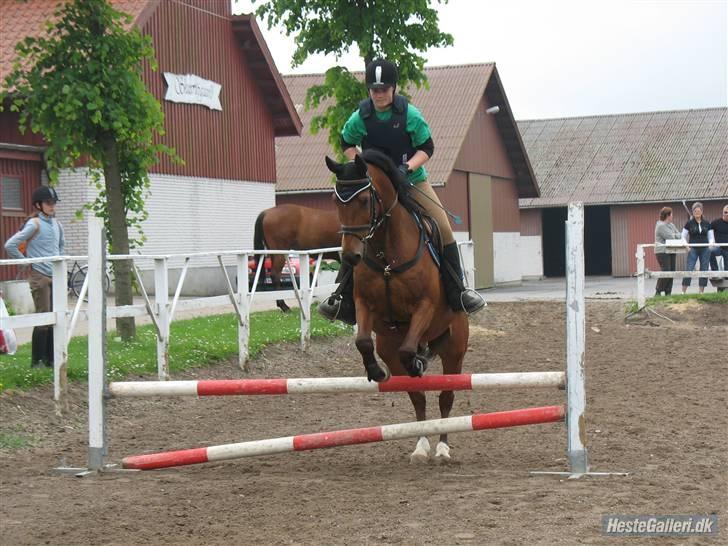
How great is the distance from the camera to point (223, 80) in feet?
95.0

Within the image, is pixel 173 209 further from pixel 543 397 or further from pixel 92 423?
pixel 92 423

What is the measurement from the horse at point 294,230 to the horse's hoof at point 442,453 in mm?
12222

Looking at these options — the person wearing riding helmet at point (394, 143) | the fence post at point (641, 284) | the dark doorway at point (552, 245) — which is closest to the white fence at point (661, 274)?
the fence post at point (641, 284)

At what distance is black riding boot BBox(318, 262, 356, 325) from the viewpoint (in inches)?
316

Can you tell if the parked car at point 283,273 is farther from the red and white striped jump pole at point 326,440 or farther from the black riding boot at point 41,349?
the red and white striped jump pole at point 326,440

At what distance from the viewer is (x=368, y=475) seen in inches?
304

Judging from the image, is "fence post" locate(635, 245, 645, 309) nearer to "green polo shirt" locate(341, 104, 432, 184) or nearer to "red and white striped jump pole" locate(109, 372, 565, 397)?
"green polo shirt" locate(341, 104, 432, 184)

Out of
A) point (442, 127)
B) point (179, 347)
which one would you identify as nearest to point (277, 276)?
point (179, 347)

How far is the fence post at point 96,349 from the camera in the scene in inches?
316

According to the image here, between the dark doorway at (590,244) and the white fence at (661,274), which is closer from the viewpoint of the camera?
the white fence at (661,274)

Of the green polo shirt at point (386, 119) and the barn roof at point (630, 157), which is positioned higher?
the barn roof at point (630, 157)

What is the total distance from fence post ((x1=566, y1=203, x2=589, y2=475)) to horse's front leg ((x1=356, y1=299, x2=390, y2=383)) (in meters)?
1.24

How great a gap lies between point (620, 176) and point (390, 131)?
127 feet

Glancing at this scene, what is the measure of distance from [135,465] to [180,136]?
800 inches
